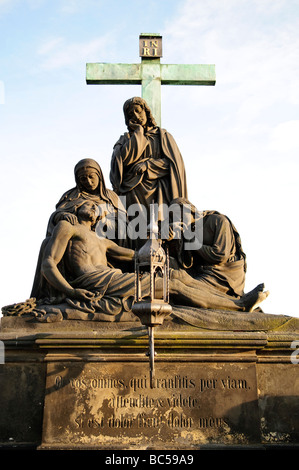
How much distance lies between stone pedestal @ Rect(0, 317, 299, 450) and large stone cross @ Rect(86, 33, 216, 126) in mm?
5355

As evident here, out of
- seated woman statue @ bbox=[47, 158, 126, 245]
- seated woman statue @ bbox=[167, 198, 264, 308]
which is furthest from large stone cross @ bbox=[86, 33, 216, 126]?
seated woman statue @ bbox=[167, 198, 264, 308]

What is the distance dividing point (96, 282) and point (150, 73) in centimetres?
496

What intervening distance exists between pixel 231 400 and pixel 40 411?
6.74ft

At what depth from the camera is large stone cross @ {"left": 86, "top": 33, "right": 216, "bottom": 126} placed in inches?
397

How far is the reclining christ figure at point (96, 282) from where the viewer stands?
21.4 feet

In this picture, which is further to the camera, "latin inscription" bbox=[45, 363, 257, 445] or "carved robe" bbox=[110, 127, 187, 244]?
"carved robe" bbox=[110, 127, 187, 244]

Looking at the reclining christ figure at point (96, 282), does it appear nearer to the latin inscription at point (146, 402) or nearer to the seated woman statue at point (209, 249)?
the seated woman statue at point (209, 249)

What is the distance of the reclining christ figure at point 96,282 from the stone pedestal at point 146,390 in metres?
0.45

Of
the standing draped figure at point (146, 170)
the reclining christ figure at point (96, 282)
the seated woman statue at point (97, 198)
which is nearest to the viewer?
the reclining christ figure at point (96, 282)

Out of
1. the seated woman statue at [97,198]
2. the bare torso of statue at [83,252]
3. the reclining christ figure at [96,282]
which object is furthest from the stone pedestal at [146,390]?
the seated woman statue at [97,198]

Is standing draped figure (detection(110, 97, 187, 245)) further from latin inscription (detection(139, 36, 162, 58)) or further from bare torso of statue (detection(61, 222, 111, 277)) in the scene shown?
latin inscription (detection(139, 36, 162, 58))
